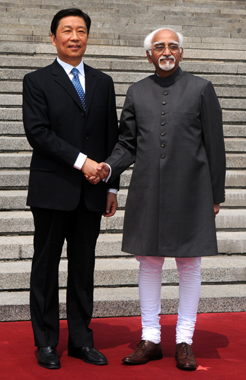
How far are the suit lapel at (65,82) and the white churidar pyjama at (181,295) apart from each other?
3.54ft

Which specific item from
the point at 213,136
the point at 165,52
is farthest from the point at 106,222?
the point at 165,52

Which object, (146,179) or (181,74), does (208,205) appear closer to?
(146,179)

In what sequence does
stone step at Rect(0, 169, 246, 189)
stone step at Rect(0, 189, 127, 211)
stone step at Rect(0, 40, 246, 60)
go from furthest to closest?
stone step at Rect(0, 40, 246, 60) → stone step at Rect(0, 169, 246, 189) → stone step at Rect(0, 189, 127, 211)

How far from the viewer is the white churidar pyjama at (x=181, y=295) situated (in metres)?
3.63

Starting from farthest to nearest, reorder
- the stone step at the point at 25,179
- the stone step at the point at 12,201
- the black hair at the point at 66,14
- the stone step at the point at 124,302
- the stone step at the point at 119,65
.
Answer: the stone step at the point at 119,65 < the stone step at the point at 25,179 < the stone step at the point at 12,201 < the stone step at the point at 124,302 < the black hair at the point at 66,14

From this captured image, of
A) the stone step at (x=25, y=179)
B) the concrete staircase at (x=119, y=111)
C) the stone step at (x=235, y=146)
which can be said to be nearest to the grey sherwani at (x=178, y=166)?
the concrete staircase at (x=119, y=111)

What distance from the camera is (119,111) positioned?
291 inches

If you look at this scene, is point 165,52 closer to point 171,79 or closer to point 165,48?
point 165,48

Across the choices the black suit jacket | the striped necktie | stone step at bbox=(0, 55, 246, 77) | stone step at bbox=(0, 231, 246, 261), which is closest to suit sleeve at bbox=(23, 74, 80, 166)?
the black suit jacket

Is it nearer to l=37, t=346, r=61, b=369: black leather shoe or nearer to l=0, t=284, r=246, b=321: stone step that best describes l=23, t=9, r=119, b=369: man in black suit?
l=37, t=346, r=61, b=369: black leather shoe

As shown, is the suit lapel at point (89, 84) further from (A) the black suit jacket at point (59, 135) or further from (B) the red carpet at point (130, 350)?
(B) the red carpet at point (130, 350)

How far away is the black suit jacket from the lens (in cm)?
344

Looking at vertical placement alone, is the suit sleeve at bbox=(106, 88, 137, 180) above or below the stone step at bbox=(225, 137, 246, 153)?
below

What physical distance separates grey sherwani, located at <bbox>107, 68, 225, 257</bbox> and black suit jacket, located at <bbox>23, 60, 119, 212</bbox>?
0.66ft
